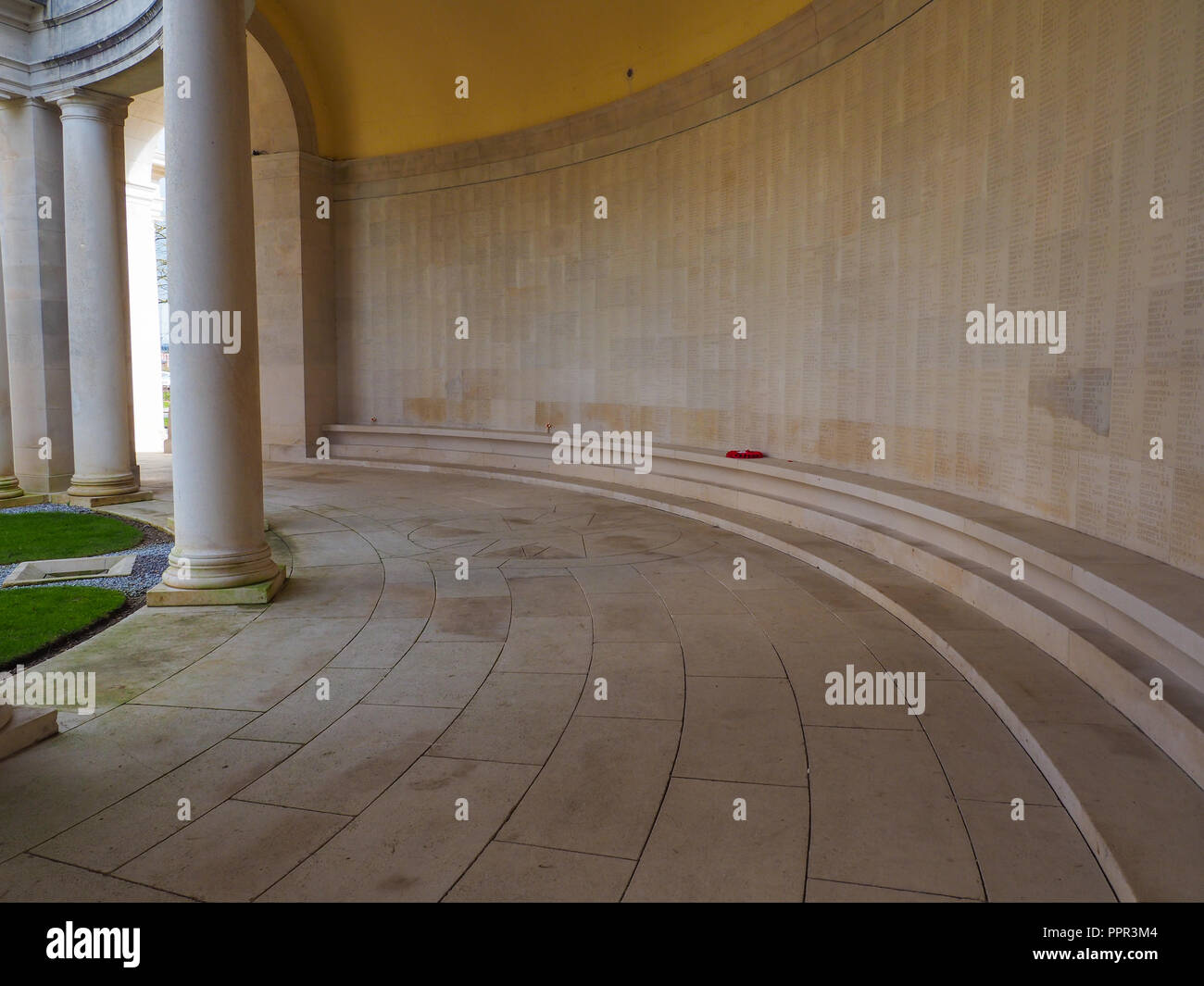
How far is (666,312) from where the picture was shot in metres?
17.9

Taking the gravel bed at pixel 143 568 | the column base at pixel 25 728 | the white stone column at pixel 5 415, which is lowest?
the column base at pixel 25 728

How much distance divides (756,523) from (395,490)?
313 inches

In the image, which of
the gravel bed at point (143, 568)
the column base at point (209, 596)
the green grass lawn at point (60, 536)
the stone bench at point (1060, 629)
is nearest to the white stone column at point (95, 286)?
the green grass lawn at point (60, 536)

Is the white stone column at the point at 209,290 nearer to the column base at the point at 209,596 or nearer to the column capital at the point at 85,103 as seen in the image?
the column base at the point at 209,596

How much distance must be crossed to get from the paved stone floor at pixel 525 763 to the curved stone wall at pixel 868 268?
284 cm

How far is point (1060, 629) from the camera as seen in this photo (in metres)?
6.95

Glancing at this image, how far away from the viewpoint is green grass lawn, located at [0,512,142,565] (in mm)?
12567

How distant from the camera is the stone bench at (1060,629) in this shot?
187 inches

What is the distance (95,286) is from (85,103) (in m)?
3.32

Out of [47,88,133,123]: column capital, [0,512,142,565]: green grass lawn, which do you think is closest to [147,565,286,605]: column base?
[0,512,142,565]: green grass lawn

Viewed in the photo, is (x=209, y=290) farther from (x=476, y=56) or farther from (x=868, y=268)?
(x=476, y=56)

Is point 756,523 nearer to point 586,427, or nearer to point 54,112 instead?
point 586,427

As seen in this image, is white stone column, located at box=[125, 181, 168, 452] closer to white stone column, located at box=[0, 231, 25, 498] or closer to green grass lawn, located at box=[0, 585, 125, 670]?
white stone column, located at box=[0, 231, 25, 498]

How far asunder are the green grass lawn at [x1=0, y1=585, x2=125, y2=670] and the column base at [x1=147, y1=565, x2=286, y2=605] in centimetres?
45
